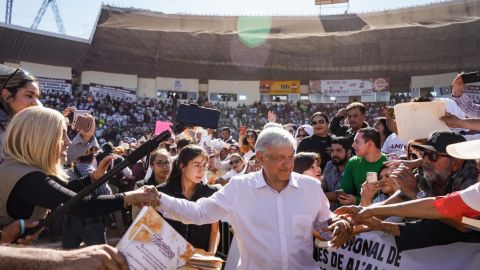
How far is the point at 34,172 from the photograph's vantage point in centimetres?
238

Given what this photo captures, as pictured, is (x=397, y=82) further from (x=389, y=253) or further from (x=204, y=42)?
(x=389, y=253)

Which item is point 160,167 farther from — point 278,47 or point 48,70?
point 278,47

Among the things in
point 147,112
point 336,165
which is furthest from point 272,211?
point 147,112

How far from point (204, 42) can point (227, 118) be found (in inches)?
269

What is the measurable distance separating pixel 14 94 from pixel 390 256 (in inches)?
116

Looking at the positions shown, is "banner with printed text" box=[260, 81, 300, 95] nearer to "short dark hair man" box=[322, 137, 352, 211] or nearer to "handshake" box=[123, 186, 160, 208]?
"short dark hair man" box=[322, 137, 352, 211]

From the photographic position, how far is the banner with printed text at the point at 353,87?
35.5 metres

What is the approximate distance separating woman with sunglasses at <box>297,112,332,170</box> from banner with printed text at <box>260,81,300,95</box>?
33.0 m

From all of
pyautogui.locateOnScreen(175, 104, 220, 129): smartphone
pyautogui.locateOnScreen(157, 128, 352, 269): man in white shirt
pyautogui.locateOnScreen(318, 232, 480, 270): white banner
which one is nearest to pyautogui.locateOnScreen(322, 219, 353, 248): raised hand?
pyautogui.locateOnScreen(157, 128, 352, 269): man in white shirt

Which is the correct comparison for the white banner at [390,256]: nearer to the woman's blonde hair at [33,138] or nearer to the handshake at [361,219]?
the handshake at [361,219]

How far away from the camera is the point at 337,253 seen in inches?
133

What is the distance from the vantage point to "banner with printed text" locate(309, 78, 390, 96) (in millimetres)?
35531

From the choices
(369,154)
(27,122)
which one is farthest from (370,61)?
(27,122)

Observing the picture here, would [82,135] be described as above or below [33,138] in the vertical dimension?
below
